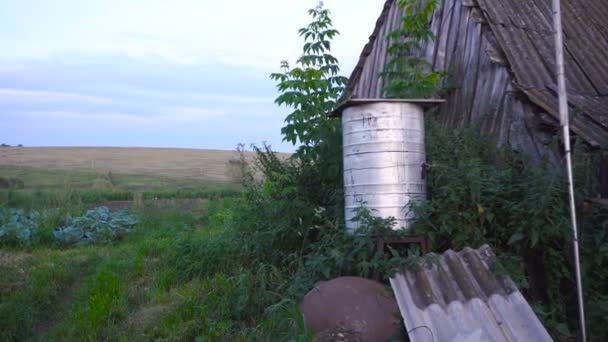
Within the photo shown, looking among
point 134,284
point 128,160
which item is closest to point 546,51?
point 134,284

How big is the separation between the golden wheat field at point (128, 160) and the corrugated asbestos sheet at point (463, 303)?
1889 cm

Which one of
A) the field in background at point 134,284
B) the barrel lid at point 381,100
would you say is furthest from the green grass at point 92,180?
the barrel lid at point 381,100

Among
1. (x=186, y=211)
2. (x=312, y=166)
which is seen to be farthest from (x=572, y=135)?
(x=186, y=211)

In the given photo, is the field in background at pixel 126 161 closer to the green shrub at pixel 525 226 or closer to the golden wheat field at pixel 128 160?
the golden wheat field at pixel 128 160

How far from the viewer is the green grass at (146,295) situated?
17.1 feet

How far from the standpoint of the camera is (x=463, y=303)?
437cm

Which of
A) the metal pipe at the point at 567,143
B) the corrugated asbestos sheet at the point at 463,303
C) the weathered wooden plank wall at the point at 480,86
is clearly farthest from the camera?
the weathered wooden plank wall at the point at 480,86

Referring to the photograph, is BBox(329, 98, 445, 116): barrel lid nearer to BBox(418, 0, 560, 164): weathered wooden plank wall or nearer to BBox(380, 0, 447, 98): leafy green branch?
BBox(418, 0, 560, 164): weathered wooden plank wall

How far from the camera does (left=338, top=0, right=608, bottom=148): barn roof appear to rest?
623 cm

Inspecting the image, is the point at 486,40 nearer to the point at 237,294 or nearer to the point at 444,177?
the point at 444,177

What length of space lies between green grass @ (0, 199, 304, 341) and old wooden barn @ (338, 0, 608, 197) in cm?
311

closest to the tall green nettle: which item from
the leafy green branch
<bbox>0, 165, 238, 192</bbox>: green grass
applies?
the leafy green branch

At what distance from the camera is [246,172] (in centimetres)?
771

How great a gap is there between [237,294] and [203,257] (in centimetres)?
164
